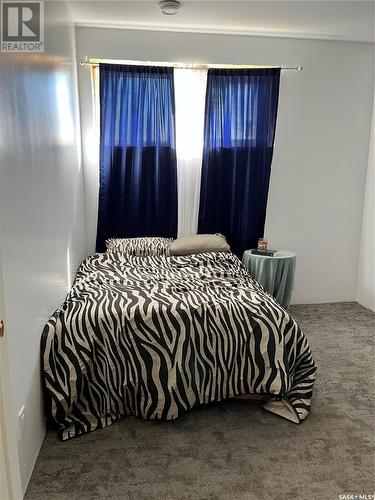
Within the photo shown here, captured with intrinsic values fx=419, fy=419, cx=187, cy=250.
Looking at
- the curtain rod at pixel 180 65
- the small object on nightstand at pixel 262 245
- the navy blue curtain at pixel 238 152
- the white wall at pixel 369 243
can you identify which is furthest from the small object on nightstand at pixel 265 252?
the curtain rod at pixel 180 65

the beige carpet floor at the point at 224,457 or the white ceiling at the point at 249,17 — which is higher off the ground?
the white ceiling at the point at 249,17

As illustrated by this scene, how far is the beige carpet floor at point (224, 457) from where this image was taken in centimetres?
182

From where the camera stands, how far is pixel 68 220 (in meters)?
2.89

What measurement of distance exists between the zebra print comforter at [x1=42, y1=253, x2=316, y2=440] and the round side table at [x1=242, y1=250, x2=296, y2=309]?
1.14 m

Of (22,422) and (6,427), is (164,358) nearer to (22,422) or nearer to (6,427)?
(22,422)

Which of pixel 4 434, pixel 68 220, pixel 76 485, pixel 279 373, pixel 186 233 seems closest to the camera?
pixel 4 434

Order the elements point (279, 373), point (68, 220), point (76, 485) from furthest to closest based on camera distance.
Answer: point (68, 220)
point (279, 373)
point (76, 485)

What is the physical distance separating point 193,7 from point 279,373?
8.32ft

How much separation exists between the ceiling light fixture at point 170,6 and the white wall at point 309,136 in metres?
0.52

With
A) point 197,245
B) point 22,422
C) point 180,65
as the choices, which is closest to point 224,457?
point 22,422

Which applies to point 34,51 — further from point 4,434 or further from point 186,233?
point 186,233

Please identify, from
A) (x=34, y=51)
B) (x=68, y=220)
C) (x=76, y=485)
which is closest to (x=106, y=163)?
(x=68, y=220)

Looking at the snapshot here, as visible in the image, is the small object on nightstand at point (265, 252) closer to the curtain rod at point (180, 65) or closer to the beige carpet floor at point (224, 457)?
the beige carpet floor at point (224, 457)

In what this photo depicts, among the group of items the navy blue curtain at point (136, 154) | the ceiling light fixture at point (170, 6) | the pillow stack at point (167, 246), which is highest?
the ceiling light fixture at point (170, 6)
